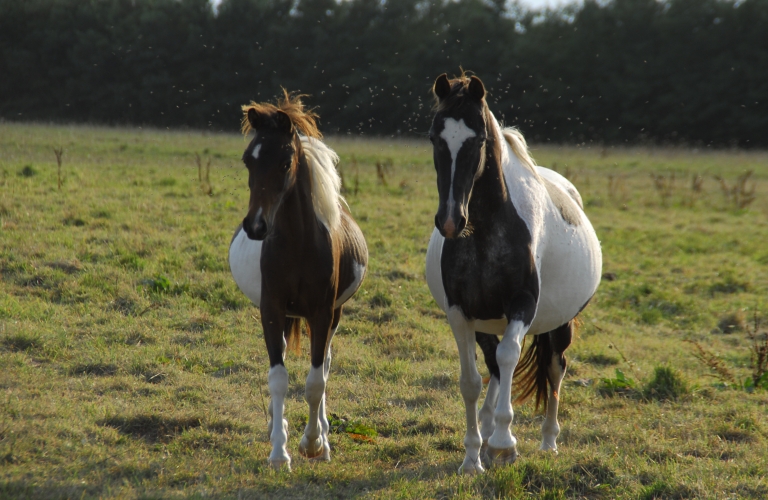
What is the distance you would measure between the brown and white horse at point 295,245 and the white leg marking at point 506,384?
1.13 metres

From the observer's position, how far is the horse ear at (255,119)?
3.90 m

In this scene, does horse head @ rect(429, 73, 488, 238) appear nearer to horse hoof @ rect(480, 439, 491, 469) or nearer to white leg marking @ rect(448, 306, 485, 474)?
white leg marking @ rect(448, 306, 485, 474)

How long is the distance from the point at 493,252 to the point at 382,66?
35713mm

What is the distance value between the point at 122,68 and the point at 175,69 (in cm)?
270

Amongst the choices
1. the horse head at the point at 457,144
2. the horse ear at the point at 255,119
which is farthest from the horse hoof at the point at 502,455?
the horse ear at the point at 255,119

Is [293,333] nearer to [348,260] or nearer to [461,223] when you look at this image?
[348,260]

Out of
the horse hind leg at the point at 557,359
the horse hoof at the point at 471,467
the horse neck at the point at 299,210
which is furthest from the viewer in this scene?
the horse hind leg at the point at 557,359

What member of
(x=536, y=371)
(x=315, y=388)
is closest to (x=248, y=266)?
(x=315, y=388)

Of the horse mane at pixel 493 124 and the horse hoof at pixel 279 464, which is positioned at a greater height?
the horse mane at pixel 493 124

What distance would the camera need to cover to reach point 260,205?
147 inches

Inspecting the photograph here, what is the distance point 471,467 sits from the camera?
4117mm

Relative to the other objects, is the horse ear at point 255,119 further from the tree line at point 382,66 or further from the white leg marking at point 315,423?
the tree line at point 382,66

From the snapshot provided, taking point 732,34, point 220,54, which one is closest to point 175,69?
point 220,54

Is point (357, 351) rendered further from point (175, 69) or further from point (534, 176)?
point (175, 69)
